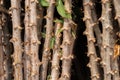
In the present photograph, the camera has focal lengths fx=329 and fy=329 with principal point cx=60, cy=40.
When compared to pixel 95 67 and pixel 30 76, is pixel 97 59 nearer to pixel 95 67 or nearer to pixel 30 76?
pixel 95 67

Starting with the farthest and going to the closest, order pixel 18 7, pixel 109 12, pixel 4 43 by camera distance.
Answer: pixel 4 43
pixel 18 7
pixel 109 12

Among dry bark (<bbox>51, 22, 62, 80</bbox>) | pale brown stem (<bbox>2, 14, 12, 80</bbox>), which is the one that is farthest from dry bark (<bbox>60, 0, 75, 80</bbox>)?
pale brown stem (<bbox>2, 14, 12, 80</bbox>)

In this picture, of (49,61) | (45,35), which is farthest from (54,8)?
(49,61)

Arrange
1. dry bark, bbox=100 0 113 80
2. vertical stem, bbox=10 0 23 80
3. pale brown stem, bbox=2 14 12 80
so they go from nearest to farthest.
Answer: dry bark, bbox=100 0 113 80 < vertical stem, bbox=10 0 23 80 < pale brown stem, bbox=2 14 12 80

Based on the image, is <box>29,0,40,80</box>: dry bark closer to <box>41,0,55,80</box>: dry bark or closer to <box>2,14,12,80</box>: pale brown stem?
<box>41,0,55,80</box>: dry bark

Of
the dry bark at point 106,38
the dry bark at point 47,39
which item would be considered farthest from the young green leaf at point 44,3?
the dry bark at point 106,38

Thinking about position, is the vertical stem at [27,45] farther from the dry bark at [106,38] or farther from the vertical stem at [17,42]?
the dry bark at [106,38]

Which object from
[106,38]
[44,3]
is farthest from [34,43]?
[106,38]
